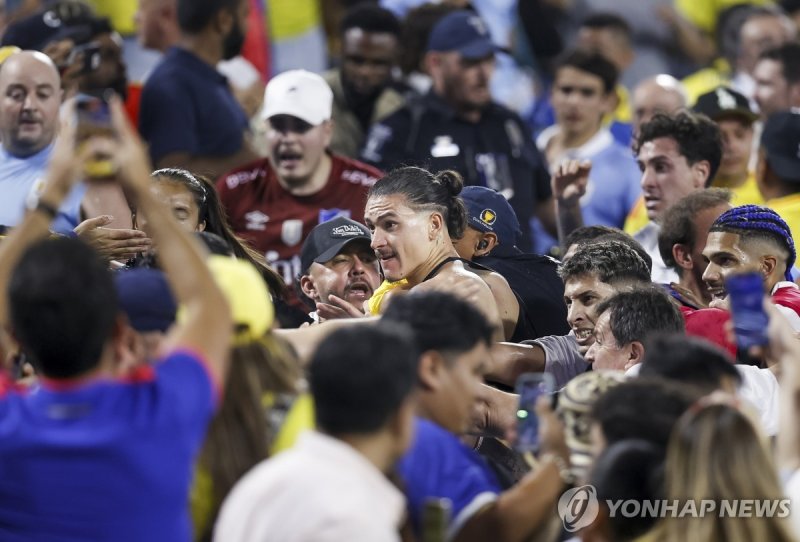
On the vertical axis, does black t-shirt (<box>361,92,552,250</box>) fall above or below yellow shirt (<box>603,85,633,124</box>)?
above

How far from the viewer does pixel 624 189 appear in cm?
940

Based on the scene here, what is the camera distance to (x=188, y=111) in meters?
8.70

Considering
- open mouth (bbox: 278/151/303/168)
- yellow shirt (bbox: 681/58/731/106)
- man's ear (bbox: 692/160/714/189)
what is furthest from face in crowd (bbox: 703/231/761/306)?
yellow shirt (bbox: 681/58/731/106)

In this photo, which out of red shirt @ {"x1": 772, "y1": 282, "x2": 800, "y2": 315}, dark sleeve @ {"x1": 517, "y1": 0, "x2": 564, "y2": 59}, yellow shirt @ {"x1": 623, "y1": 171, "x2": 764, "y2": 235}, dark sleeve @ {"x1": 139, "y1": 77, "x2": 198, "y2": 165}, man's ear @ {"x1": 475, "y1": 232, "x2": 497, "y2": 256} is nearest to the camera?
red shirt @ {"x1": 772, "y1": 282, "x2": 800, "y2": 315}

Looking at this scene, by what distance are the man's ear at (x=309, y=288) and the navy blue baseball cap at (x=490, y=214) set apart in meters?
0.76

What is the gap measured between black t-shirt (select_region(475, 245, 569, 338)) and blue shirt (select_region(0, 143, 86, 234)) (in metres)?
2.12

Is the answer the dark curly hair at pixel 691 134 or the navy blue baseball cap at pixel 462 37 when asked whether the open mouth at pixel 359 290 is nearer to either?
the dark curly hair at pixel 691 134

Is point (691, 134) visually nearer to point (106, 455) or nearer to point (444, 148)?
point (444, 148)

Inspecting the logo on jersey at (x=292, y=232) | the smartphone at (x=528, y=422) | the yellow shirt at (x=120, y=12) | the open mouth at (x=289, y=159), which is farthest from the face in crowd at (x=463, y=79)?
the smartphone at (x=528, y=422)

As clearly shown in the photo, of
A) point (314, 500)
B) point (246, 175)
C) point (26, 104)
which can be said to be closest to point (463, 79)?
point (246, 175)

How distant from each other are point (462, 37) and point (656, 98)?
1273 millimetres

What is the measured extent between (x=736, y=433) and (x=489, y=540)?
2.43 feet

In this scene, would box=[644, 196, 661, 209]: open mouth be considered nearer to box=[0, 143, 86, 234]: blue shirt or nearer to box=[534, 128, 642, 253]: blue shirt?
box=[534, 128, 642, 253]: blue shirt

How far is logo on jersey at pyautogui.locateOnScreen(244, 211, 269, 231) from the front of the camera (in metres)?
8.26
